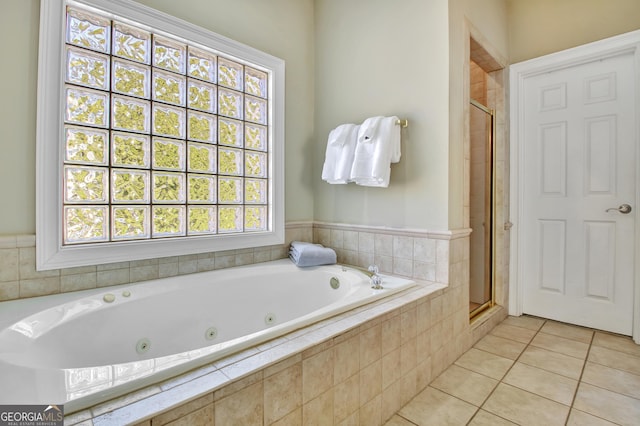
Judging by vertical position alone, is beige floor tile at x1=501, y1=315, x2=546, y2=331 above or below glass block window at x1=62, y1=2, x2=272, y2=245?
below

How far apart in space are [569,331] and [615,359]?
42 cm

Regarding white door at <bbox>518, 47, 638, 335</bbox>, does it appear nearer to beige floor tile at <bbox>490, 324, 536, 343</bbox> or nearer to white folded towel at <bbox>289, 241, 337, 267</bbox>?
beige floor tile at <bbox>490, 324, 536, 343</bbox>

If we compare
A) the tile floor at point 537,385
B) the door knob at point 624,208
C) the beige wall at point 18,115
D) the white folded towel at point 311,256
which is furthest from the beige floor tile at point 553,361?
the beige wall at point 18,115

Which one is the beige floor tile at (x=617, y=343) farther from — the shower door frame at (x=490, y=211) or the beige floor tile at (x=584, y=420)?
the beige floor tile at (x=584, y=420)

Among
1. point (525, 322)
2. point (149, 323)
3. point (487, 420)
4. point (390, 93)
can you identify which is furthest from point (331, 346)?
point (525, 322)

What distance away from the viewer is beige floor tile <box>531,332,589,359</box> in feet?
6.39

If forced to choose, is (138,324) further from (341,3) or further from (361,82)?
(341,3)

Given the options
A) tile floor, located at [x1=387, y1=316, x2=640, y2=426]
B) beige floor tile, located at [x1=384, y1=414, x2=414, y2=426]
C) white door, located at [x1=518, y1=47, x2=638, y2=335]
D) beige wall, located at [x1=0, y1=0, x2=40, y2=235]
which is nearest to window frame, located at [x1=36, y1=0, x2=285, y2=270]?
beige wall, located at [x1=0, y1=0, x2=40, y2=235]

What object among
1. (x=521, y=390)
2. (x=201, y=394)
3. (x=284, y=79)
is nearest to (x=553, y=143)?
(x=521, y=390)

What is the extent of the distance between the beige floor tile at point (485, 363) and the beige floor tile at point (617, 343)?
77 centimetres

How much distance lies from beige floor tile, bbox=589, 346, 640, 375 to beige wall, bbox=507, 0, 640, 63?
215 cm

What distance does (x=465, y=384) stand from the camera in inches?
64.5

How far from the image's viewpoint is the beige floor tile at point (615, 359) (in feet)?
5.79

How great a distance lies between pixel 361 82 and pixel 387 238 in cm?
116
